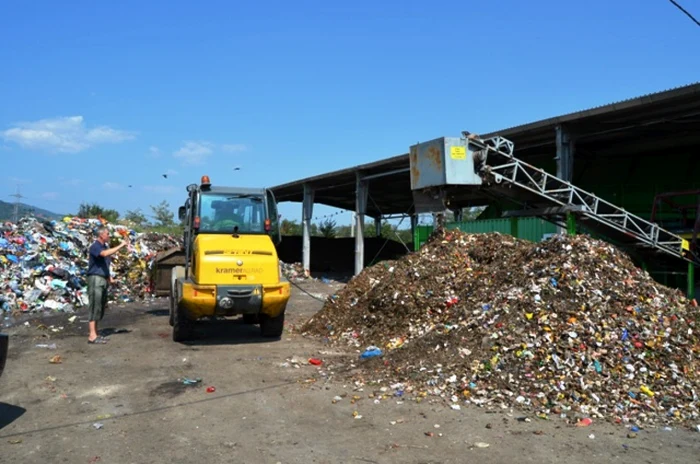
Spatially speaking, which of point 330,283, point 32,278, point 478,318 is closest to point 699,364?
point 478,318

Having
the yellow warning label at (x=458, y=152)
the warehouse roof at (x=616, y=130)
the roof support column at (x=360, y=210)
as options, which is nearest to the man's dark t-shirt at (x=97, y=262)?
the yellow warning label at (x=458, y=152)

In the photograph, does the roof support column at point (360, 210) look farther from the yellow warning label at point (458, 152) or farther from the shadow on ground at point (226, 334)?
the yellow warning label at point (458, 152)

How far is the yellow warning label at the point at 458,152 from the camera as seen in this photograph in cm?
937

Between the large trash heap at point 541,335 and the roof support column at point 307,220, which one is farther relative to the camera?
the roof support column at point 307,220

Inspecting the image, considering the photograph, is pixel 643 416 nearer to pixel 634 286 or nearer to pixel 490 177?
pixel 634 286

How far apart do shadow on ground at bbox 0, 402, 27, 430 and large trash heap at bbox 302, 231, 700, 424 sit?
→ 353 centimetres

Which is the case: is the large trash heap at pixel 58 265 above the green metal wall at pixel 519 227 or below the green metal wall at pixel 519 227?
below

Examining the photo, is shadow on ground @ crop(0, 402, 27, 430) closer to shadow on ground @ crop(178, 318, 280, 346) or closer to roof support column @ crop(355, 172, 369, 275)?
shadow on ground @ crop(178, 318, 280, 346)

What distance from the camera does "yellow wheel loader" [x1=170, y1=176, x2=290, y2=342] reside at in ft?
26.3

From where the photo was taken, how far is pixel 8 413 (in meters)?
5.21

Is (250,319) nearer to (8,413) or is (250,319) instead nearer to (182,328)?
(182,328)

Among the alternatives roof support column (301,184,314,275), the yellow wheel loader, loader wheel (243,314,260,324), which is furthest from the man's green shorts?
roof support column (301,184,314,275)

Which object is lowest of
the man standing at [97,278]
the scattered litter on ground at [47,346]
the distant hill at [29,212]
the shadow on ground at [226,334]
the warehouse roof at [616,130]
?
the scattered litter on ground at [47,346]

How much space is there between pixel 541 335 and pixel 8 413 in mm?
5570
